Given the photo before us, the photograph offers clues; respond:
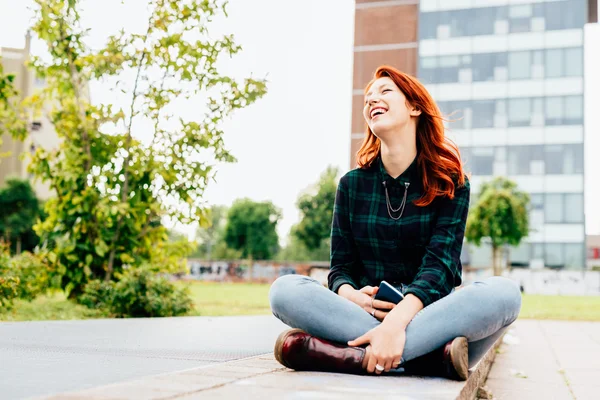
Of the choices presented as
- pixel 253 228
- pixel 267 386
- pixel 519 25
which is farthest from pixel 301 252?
pixel 267 386

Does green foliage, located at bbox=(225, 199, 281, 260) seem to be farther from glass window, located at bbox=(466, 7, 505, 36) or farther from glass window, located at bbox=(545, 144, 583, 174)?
glass window, located at bbox=(545, 144, 583, 174)

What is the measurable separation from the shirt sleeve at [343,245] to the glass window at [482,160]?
37.5 metres

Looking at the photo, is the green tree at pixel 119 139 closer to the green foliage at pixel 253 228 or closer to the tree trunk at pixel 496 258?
the tree trunk at pixel 496 258

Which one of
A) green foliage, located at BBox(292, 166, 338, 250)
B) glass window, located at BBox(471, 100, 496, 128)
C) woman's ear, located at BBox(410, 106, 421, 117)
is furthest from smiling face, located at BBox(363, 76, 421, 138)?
glass window, located at BBox(471, 100, 496, 128)

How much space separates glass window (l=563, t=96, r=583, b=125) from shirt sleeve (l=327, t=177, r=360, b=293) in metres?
38.5

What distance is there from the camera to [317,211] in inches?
1649

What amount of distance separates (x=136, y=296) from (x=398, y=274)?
16.6 ft

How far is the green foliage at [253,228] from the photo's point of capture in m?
48.8

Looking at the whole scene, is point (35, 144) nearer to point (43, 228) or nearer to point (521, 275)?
point (43, 228)

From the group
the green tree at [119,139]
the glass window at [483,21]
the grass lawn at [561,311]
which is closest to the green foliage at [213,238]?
the green tree at [119,139]

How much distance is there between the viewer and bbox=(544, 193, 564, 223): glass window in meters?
37.5

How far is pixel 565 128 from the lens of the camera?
125ft

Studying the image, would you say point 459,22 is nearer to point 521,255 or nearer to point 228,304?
point 521,255

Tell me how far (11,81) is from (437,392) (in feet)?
23.9
